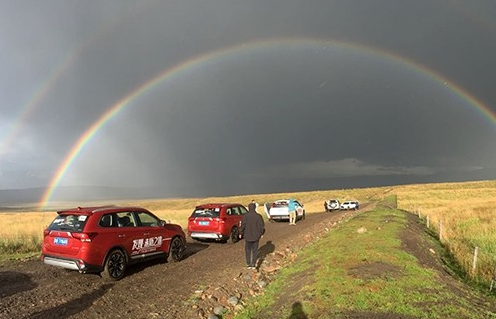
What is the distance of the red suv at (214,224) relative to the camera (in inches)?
663

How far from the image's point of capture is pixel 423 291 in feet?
25.3

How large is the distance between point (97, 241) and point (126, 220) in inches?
62.7

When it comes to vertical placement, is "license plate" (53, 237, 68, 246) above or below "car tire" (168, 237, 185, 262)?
above

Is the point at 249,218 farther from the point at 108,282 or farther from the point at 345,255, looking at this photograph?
the point at 108,282

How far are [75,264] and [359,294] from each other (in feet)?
23.4

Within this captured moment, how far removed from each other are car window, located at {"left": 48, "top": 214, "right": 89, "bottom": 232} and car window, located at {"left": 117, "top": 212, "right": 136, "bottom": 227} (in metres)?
1.17

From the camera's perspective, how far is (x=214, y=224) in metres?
16.9

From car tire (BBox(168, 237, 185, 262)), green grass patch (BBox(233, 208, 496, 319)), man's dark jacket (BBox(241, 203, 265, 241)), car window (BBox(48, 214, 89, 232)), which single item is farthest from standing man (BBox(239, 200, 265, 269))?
car window (BBox(48, 214, 89, 232))

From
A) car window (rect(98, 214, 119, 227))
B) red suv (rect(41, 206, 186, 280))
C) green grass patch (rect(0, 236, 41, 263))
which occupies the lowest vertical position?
green grass patch (rect(0, 236, 41, 263))

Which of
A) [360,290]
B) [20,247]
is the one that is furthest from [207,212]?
[360,290]

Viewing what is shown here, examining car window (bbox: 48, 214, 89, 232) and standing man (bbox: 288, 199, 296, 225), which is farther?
standing man (bbox: 288, 199, 296, 225)

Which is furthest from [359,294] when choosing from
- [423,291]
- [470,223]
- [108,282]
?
[470,223]

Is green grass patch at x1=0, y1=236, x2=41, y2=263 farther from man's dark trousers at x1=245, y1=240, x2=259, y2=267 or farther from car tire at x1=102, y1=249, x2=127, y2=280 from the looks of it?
man's dark trousers at x1=245, y1=240, x2=259, y2=267

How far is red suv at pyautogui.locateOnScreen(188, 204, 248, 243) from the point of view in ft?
55.3
